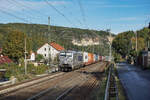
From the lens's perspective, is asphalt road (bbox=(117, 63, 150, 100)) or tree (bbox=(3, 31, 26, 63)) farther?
tree (bbox=(3, 31, 26, 63))

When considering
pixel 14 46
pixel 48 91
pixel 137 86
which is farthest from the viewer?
pixel 14 46

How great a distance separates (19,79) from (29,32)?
228 feet

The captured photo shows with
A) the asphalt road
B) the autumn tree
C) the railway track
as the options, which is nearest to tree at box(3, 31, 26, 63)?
the autumn tree

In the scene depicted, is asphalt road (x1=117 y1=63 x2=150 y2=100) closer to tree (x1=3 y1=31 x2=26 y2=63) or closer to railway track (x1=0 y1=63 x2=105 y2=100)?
railway track (x1=0 y1=63 x2=105 y2=100)

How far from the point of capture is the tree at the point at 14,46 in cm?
6412

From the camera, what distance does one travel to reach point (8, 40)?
66.2m

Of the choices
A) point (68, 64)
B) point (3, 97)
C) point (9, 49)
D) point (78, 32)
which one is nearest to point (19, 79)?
point (3, 97)

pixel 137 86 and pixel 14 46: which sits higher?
pixel 14 46

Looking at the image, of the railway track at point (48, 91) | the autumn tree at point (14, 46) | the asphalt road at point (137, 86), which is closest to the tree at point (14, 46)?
the autumn tree at point (14, 46)

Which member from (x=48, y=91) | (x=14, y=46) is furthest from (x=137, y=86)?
(x=14, y=46)

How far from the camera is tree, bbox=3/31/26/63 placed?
64.1m

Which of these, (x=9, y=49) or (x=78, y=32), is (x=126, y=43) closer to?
(x=78, y=32)

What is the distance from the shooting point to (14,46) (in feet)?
211

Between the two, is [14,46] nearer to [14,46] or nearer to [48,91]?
[14,46]
